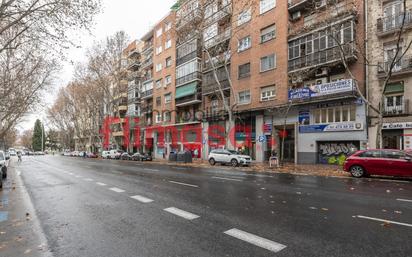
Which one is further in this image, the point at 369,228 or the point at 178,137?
the point at 178,137

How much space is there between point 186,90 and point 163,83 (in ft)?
25.5

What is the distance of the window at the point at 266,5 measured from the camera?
29.0 meters

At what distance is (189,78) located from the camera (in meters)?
39.4

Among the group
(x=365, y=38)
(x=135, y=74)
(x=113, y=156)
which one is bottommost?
(x=113, y=156)

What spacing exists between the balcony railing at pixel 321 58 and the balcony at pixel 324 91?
1976 millimetres

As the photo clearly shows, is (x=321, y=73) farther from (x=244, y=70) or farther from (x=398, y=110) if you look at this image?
(x=244, y=70)

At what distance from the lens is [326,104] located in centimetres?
2397

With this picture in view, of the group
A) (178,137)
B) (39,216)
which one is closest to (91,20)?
(39,216)

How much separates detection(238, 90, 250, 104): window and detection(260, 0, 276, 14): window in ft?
29.2

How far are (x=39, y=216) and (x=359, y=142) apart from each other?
22.6m

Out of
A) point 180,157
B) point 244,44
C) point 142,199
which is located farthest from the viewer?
point 180,157

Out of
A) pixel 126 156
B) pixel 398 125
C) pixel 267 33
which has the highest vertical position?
pixel 267 33

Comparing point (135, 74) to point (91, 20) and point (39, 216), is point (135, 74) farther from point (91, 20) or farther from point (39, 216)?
point (39, 216)

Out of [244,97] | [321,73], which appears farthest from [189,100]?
[321,73]
